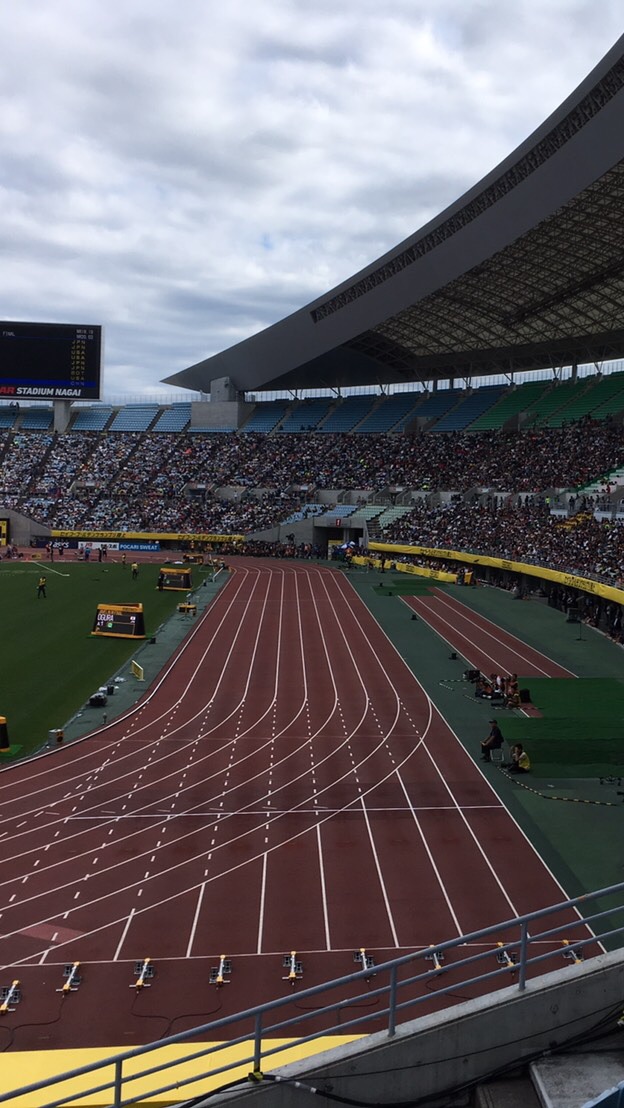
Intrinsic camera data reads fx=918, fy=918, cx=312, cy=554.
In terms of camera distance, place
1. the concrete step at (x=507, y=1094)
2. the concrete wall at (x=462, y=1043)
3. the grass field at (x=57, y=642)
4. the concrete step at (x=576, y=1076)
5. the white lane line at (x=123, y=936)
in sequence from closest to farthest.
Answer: the concrete step at (x=576, y=1076) → the concrete step at (x=507, y=1094) → the concrete wall at (x=462, y=1043) → the white lane line at (x=123, y=936) → the grass field at (x=57, y=642)

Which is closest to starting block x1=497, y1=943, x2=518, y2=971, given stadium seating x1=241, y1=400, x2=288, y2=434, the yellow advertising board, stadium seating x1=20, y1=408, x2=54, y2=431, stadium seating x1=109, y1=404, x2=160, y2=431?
the yellow advertising board

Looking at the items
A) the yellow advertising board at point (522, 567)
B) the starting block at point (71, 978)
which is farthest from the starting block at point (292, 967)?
the yellow advertising board at point (522, 567)

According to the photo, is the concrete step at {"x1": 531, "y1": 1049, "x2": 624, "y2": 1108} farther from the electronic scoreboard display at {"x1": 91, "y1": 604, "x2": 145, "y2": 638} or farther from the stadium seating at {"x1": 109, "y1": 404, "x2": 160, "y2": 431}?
the stadium seating at {"x1": 109, "y1": 404, "x2": 160, "y2": 431}

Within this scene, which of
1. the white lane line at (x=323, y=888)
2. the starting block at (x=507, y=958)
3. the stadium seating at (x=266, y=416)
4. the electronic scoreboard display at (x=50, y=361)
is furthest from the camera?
the stadium seating at (x=266, y=416)

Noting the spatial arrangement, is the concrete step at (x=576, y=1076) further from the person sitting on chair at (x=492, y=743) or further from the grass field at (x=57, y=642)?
the grass field at (x=57, y=642)

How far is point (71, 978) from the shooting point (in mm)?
12234

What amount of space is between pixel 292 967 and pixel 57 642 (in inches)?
1023

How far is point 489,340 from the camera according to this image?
7919 cm

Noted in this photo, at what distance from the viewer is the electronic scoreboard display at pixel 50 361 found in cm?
9150

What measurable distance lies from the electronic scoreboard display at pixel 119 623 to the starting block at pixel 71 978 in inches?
1022

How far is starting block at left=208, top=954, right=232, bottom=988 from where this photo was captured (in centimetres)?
1219

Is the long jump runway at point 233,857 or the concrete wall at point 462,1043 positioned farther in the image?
the long jump runway at point 233,857

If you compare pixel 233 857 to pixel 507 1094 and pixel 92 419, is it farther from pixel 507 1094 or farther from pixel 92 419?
pixel 92 419

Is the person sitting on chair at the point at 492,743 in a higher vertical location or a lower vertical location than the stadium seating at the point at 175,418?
lower
